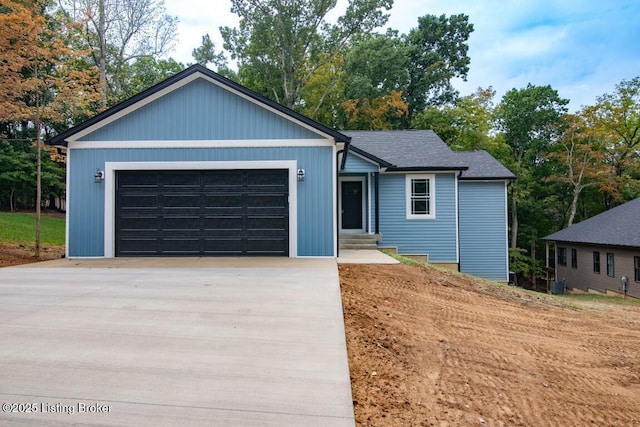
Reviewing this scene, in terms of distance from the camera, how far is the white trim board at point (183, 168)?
937cm

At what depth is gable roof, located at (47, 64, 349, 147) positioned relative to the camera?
9.23 m

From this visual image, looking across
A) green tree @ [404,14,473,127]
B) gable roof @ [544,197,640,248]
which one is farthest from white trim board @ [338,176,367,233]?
green tree @ [404,14,473,127]

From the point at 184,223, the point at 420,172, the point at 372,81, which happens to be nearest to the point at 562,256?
the point at 420,172

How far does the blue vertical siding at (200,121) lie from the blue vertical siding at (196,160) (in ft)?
1.09

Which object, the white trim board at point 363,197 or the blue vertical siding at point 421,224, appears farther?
the white trim board at point 363,197

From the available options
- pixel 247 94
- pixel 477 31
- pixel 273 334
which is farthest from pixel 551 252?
pixel 273 334

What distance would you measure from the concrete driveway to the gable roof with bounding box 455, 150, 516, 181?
990 centimetres

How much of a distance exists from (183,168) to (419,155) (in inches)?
313

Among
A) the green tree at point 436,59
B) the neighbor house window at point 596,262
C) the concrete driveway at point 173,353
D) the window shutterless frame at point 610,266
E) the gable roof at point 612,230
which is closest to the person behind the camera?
the concrete driveway at point 173,353

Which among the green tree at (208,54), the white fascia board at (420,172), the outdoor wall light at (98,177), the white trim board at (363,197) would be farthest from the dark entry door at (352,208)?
the green tree at (208,54)

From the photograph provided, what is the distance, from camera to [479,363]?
3803mm

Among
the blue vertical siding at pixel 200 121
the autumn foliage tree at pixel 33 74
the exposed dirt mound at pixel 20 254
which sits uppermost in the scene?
the autumn foliage tree at pixel 33 74

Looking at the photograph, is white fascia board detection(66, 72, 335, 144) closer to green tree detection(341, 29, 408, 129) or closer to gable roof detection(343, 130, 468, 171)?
Answer: gable roof detection(343, 130, 468, 171)

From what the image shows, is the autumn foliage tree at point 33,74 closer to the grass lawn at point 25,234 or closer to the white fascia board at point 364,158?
the grass lawn at point 25,234
